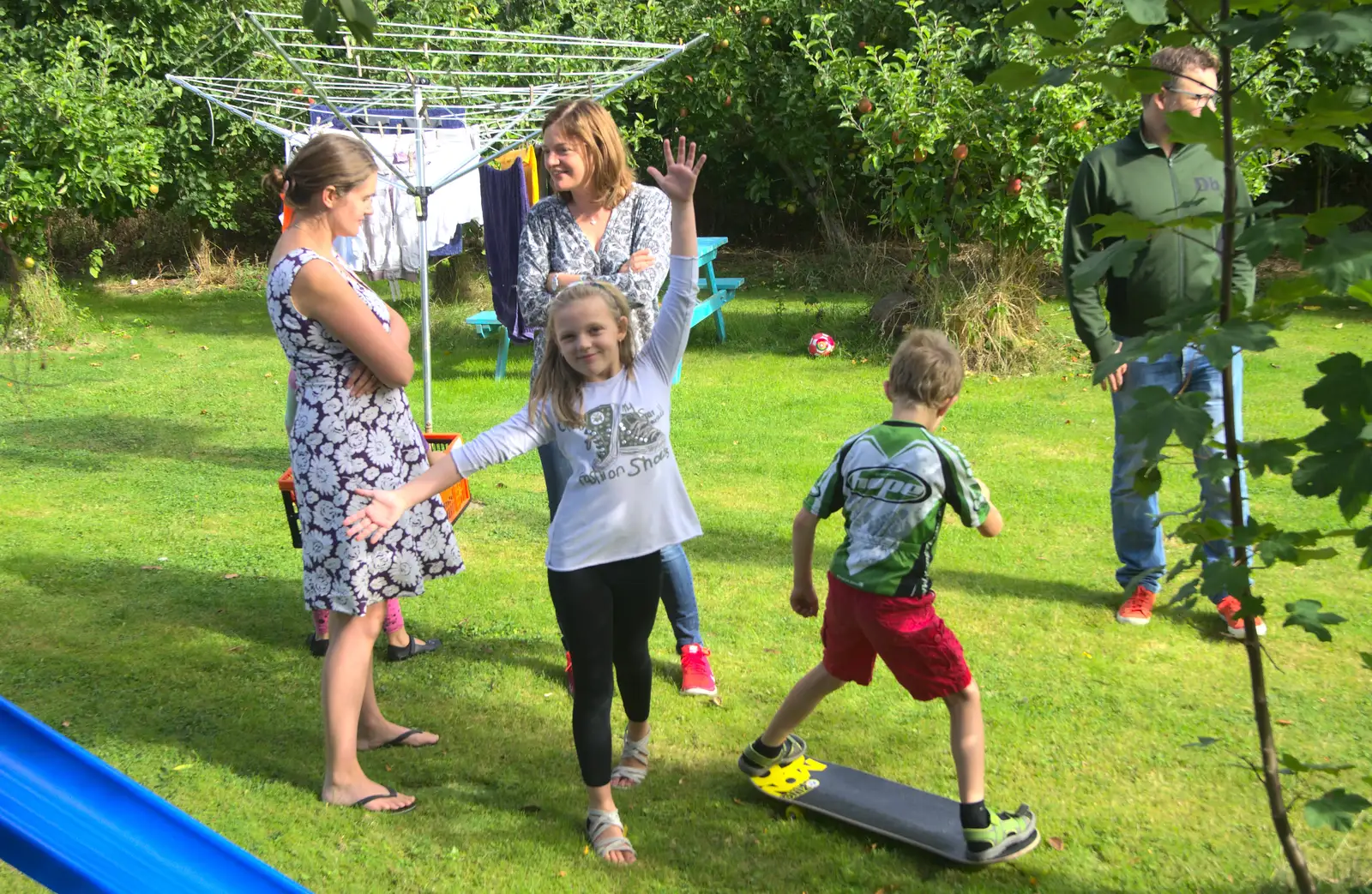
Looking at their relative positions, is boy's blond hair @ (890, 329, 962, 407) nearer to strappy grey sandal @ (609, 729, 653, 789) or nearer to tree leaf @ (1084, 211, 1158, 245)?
tree leaf @ (1084, 211, 1158, 245)

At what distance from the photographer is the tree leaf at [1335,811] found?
187cm

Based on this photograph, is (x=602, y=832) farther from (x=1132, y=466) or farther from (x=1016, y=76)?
(x=1132, y=466)

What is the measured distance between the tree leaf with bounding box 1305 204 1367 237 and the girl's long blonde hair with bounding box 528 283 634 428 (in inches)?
67.3

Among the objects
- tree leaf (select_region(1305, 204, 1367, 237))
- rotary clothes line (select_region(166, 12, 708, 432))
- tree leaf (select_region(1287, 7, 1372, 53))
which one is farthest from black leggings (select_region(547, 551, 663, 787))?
rotary clothes line (select_region(166, 12, 708, 432))

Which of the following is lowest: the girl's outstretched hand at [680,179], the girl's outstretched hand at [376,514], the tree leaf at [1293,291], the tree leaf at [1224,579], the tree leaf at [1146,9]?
the girl's outstretched hand at [376,514]

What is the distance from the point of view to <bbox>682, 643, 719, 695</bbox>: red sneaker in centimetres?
400

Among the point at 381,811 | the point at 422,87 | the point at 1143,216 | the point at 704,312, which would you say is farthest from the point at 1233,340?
the point at 704,312

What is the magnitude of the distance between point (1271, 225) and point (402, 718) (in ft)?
10.2

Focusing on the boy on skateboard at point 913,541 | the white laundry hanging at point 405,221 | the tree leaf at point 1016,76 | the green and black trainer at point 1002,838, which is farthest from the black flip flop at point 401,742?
the white laundry hanging at point 405,221

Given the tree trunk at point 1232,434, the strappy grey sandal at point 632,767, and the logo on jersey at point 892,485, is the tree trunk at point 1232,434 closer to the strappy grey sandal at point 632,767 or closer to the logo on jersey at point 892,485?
the logo on jersey at point 892,485

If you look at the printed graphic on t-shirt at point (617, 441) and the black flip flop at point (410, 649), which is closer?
the printed graphic on t-shirt at point (617, 441)

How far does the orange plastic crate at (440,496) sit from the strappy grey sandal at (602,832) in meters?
1.42

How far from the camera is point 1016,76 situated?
194cm

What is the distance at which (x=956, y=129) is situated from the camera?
906 cm
